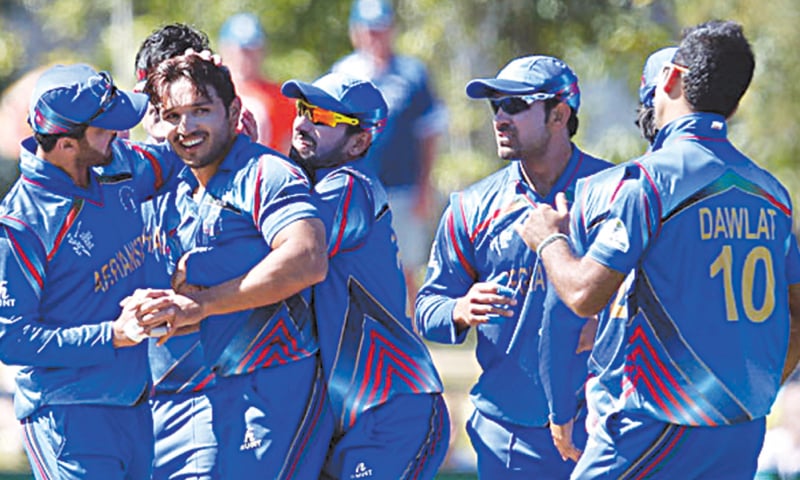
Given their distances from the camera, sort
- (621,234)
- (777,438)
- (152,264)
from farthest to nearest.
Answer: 1. (777,438)
2. (152,264)
3. (621,234)

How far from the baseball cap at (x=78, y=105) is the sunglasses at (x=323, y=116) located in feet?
1.84

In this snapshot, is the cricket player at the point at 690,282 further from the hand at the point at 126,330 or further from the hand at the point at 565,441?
the hand at the point at 126,330

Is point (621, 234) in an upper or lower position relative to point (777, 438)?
upper

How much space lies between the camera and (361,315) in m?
5.69

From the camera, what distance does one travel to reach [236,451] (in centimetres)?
551

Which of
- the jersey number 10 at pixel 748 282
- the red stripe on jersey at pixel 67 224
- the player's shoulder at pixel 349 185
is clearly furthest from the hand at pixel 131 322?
the jersey number 10 at pixel 748 282

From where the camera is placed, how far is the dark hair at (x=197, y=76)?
5504mm

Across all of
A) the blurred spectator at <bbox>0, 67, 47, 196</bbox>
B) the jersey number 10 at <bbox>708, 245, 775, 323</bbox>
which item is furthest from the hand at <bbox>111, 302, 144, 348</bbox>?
the blurred spectator at <bbox>0, 67, 47, 196</bbox>

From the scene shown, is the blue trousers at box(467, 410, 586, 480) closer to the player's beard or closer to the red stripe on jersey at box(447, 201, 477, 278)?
the red stripe on jersey at box(447, 201, 477, 278)

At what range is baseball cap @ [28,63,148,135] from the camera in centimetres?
559

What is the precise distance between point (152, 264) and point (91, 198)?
0.37 m

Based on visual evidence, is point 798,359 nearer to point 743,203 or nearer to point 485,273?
point 743,203

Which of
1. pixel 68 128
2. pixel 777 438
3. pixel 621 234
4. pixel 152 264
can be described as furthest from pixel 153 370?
pixel 777 438

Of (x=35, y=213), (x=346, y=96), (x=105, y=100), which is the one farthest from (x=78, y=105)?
(x=346, y=96)
